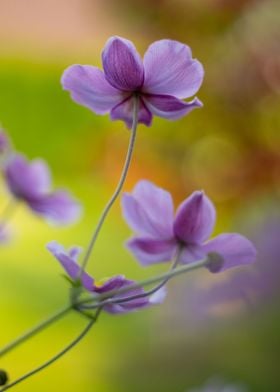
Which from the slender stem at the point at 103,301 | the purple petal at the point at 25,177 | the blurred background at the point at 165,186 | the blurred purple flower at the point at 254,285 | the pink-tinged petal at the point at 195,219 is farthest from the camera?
the blurred background at the point at 165,186

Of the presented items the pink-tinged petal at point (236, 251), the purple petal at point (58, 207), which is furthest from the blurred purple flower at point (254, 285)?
the pink-tinged petal at point (236, 251)

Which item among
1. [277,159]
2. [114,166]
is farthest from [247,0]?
[114,166]

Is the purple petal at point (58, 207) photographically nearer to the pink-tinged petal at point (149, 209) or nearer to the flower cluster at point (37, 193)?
the flower cluster at point (37, 193)

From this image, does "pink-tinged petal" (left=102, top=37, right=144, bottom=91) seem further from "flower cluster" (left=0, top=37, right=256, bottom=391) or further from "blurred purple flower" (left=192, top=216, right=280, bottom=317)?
"blurred purple flower" (left=192, top=216, right=280, bottom=317)

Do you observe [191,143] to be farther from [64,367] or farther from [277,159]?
[64,367]

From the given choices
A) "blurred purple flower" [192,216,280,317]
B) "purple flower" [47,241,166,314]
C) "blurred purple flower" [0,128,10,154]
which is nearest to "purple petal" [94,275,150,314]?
"purple flower" [47,241,166,314]

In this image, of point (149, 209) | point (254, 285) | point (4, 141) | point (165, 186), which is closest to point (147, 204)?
point (149, 209)

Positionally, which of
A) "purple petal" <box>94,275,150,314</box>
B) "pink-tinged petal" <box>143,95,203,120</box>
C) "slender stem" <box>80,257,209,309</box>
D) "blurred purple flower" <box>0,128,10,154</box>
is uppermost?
"blurred purple flower" <box>0,128,10,154</box>
